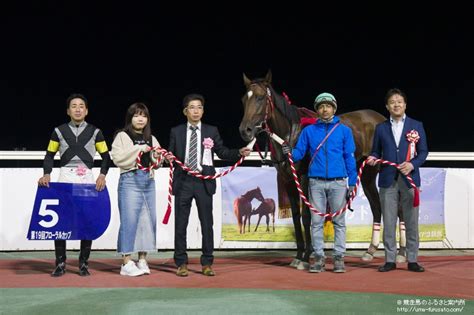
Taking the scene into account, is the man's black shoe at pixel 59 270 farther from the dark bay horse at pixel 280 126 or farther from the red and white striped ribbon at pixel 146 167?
the dark bay horse at pixel 280 126

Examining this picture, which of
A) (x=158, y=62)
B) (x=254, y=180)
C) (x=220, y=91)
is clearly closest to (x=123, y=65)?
(x=158, y=62)

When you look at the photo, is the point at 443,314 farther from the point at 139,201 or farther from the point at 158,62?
the point at 158,62

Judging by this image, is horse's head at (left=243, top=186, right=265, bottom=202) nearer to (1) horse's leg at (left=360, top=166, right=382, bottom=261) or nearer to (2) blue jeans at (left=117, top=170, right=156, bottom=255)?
(1) horse's leg at (left=360, top=166, right=382, bottom=261)

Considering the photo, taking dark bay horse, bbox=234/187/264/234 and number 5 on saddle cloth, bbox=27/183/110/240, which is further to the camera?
dark bay horse, bbox=234/187/264/234

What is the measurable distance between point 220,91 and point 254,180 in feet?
12.8

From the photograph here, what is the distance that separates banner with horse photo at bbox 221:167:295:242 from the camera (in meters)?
7.93

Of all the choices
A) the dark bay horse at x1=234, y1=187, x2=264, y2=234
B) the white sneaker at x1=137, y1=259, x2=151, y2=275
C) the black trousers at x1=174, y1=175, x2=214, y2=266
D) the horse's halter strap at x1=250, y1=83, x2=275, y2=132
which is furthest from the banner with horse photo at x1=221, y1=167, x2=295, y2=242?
the white sneaker at x1=137, y1=259, x2=151, y2=275

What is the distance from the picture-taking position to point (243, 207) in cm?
791

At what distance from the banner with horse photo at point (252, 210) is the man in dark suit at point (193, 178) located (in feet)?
6.12

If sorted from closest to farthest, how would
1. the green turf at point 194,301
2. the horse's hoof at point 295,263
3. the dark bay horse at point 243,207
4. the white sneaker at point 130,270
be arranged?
the green turf at point 194,301
the white sneaker at point 130,270
the horse's hoof at point 295,263
the dark bay horse at point 243,207

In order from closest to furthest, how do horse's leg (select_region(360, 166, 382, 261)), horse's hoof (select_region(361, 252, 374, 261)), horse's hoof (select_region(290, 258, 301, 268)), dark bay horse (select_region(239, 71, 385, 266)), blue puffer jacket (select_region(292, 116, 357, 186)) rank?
blue puffer jacket (select_region(292, 116, 357, 186)) → dark bay horse (select_region(239, 71, 385, 266)) → horse's hoof (select_region(290, 258, 301, 268)) → horse's hoof (select_region(361, 252, 374, 261)) → horse's leg (select_region(360, 166, 382, 261))

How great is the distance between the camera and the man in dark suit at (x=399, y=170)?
622 centimetres

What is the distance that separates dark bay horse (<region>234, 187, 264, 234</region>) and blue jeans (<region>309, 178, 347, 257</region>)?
185 centimetres

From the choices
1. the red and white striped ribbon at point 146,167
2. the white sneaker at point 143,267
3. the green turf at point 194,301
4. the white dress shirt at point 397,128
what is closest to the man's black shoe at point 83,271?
the white sneaker at point 143,267
